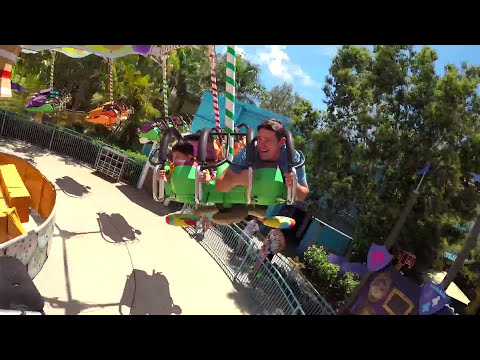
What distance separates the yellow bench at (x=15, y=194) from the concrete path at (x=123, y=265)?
0.78 meters

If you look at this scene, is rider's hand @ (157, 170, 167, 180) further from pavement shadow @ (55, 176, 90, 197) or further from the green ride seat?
pavement shadow @ (55, 176, 90, 197)

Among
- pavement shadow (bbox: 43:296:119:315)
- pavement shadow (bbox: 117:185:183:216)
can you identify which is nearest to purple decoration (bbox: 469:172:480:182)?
pavement shadow (bbox: 43:296:119:315)

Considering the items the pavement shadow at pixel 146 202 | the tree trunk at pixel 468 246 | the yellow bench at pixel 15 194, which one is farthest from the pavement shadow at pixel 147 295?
the tree trunk at pixel 468 246

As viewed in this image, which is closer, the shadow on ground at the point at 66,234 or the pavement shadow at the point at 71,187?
the shadow on ground at the point at 66,234

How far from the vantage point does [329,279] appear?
356 inches

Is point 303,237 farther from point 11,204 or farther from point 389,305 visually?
point 11,204

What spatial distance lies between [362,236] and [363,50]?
393 centimetres

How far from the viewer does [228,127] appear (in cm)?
332

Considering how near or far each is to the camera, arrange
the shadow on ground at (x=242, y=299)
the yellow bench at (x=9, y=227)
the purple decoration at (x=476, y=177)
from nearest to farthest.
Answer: the yellow bench at (x=9, y=227), the shadow on ground at (x=242, y=299), the purple decoration at (x=476, y=177)

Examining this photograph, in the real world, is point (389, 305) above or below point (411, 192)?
below

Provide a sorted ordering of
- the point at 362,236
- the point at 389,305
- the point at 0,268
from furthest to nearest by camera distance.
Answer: the point at 362,236 < the point at 389,305 < the point at 0,268

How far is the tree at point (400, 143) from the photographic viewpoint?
21.6 feet

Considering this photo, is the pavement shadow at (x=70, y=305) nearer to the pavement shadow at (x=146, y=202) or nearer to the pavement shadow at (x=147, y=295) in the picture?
the pavement shadow at (x=147, y=295)
